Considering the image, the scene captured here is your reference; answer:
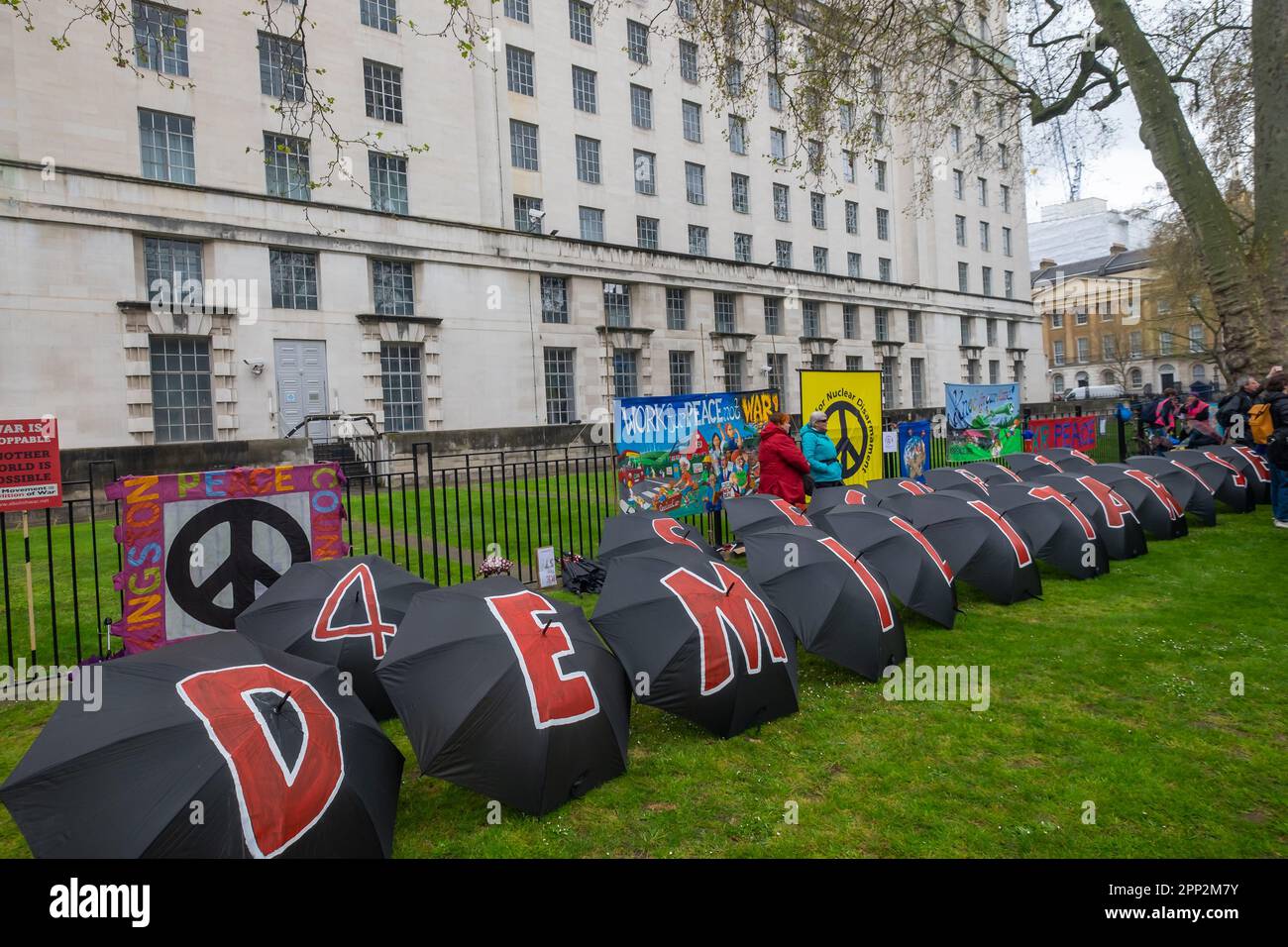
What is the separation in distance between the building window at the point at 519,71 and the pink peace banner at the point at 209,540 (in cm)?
2848

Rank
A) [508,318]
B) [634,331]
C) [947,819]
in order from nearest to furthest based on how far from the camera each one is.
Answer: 1. [947,819]
2. [508,318]
3. [634,331]

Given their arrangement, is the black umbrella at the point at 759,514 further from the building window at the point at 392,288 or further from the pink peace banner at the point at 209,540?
the building window at the point at 392,288

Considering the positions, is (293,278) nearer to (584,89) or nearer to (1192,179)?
(584,89)

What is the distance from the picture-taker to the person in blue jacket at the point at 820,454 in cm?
1251

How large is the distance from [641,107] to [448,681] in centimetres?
3739

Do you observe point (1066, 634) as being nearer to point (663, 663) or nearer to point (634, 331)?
point (663, 663)

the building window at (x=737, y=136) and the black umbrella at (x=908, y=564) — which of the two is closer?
the black umbrella at (x=908, y=564)

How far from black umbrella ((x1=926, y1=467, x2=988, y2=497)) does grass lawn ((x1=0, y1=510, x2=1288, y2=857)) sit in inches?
134

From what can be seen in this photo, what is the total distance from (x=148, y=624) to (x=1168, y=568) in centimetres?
1256

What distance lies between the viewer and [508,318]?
30406mm

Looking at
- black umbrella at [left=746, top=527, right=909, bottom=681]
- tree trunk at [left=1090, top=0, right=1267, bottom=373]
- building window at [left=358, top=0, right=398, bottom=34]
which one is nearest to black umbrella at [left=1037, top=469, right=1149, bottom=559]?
black umbrella at [left=746, top=527, right=909, bottom=681]

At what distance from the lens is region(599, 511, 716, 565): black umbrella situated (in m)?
7.80

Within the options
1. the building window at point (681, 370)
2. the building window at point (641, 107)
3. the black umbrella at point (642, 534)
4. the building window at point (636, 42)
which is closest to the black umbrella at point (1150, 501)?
the black umbrella at point (642, 534)

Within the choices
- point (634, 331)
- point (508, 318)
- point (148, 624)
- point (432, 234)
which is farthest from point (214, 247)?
point (148, 624)
